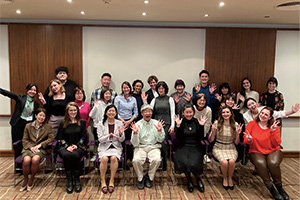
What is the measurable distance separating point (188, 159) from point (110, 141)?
1.26 meters

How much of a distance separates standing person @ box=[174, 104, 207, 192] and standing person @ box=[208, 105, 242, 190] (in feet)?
0.80

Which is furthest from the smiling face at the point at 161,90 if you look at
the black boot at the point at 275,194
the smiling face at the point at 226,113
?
the black boot at the point at 275,194

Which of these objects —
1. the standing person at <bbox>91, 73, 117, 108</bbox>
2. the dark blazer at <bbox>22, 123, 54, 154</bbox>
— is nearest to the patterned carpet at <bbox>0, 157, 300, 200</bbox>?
the dark blazer at <bbox>22, 123, 54, 154</bbox>

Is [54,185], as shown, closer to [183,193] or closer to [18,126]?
[18,126]

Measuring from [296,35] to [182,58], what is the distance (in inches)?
102

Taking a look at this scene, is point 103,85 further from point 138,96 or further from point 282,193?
point 282,193

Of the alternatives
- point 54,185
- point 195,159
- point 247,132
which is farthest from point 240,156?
point 54,185

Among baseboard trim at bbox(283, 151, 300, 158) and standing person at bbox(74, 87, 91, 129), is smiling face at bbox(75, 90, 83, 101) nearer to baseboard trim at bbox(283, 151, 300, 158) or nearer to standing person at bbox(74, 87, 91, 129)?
standing person at bbox(74, 87, 91, 129)

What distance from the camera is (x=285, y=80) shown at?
17.8ft

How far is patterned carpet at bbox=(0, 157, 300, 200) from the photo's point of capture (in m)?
3.51

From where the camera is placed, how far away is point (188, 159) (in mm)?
3709

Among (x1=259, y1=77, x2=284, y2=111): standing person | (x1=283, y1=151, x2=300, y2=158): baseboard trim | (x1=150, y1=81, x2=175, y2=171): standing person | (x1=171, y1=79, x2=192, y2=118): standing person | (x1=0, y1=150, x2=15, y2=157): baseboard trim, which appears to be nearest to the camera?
(x1=150, y1=81, x2=175, y2=171): standing person

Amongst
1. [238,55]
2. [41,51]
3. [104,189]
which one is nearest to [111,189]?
[104,189]

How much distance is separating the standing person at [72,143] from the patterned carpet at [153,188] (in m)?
0.25
